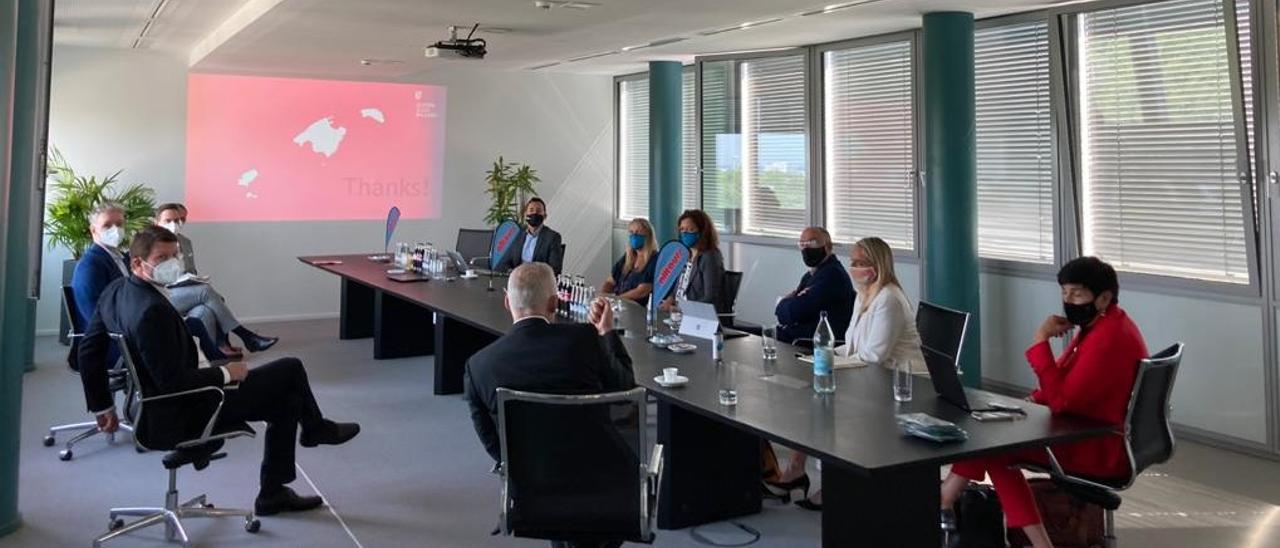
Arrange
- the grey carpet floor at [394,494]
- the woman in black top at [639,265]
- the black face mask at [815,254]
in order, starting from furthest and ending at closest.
Result: the woman in black top at [639,265]
the black face mask at [815,254]
the grey carpet floor at [394,494]

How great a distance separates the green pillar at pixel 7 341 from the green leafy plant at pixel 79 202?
16.3 feet

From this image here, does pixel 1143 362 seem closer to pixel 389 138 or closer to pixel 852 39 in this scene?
pixel 852 39

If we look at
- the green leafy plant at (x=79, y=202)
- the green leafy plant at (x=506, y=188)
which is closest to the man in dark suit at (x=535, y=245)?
the green leafy plant at (x=506, y=188)

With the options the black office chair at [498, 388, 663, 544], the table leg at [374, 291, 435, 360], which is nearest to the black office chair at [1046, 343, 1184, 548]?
the black office chair at [498, 388, 663, 544]

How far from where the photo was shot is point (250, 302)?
10.1 metres

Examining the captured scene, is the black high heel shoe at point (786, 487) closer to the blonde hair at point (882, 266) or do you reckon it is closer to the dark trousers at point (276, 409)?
the blonde hair at point (882, 266)

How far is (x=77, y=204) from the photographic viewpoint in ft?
28.6

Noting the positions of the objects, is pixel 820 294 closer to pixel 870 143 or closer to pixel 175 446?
pixel 870 143

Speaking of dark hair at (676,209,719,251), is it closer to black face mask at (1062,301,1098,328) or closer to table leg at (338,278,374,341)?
black face mask at (1062,301,1098,328)

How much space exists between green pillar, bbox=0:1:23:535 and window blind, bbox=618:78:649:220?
773 centimetres

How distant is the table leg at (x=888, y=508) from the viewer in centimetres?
293

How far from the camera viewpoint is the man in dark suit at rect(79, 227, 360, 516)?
12.1 ft

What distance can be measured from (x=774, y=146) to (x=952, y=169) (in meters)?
2.67

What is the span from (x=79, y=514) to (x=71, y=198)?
18.0 ft
